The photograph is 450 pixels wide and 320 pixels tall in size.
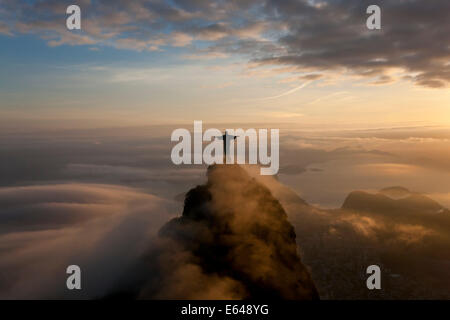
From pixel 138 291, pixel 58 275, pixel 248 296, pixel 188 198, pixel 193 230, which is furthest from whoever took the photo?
pixel 58 275

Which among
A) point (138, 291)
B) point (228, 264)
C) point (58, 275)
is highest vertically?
point (228, 264)

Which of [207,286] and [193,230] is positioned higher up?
[193,230]

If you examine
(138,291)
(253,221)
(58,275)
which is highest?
(253,221)

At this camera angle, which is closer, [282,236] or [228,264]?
[228,264]
